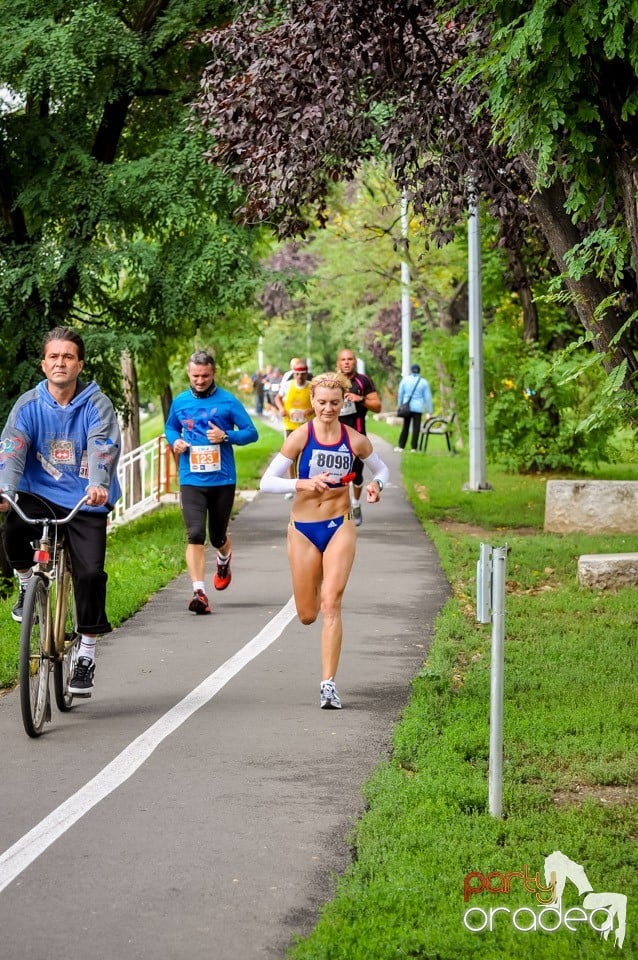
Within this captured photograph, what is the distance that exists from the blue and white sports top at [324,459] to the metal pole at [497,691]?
243cm

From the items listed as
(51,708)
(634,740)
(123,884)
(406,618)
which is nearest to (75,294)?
(406,618)

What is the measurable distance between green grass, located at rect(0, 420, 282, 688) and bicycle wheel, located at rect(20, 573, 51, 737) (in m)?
1.54

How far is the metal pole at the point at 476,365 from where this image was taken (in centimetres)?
2291

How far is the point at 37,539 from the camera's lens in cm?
818

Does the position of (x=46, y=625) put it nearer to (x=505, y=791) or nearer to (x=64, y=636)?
(x=64, y=636)

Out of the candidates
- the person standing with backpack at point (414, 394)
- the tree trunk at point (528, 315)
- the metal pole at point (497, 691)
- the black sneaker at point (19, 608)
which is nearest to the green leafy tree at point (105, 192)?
the tree trunk at point (528, 315)

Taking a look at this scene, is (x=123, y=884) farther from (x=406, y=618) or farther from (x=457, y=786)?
(x=406, y=618)

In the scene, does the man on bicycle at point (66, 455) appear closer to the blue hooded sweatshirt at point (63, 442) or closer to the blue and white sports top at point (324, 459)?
the blue hooded sweatshirt at point (63, 442)

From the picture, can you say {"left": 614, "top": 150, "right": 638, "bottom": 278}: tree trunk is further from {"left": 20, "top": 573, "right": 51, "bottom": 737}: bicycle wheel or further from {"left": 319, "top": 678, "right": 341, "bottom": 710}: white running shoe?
{"left": 20, "top": 573, "right": 51, "bottom": 737}: bicycle wheel

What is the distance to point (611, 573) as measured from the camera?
12.9 meters

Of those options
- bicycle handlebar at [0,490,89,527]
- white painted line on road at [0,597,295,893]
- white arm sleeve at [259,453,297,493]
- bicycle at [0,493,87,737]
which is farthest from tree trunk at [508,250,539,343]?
bicycle handlebar at [0,490,89,527]

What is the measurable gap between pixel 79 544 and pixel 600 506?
10508mm

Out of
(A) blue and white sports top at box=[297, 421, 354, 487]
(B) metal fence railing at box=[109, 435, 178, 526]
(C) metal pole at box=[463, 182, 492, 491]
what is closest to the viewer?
(A) blue and white sports top at box=[297, 421, 354, 487]

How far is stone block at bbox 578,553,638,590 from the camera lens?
12836 mm
